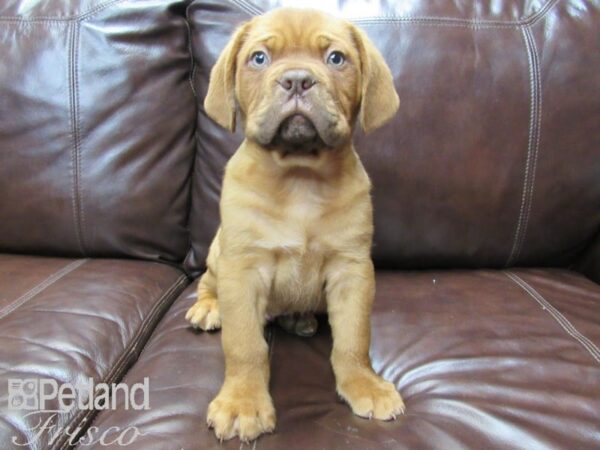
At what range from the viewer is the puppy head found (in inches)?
45.8

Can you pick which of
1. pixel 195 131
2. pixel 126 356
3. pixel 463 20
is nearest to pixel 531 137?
pixel 463 20

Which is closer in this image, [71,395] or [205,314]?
[71,395]

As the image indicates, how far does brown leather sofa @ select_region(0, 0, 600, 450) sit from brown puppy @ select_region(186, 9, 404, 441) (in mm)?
163

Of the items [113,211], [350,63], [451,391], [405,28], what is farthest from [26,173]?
[451,391]

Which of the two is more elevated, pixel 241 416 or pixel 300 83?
pixel 300 83

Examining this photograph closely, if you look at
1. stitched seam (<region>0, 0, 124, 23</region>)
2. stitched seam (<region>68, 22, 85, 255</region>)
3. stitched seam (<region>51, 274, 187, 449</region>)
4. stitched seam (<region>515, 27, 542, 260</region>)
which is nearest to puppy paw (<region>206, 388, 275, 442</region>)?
stitched seam (<region>51, 274, 187, 449</region>)

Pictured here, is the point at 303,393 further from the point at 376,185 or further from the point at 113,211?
the point at 113,211

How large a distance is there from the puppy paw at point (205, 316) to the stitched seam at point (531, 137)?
1005 mm

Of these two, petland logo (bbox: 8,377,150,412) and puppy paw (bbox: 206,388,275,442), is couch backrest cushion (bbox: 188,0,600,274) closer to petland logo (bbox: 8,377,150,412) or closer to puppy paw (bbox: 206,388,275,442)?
puppy paw (bbox: 206,388,275,442)

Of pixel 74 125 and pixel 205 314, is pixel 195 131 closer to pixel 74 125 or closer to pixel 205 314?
pixel 74 125

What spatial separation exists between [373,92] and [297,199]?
31cm

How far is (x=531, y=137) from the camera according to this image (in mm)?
1764

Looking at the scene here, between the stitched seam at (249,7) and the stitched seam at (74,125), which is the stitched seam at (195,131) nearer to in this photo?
the stitched seam at (249,7)

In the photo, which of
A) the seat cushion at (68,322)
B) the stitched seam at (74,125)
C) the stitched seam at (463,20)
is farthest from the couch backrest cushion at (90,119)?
the stitched seam at (463,20)
